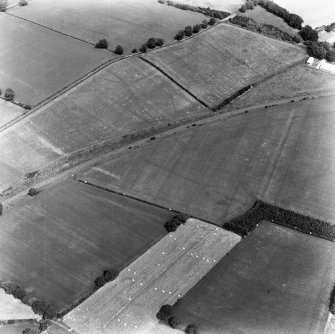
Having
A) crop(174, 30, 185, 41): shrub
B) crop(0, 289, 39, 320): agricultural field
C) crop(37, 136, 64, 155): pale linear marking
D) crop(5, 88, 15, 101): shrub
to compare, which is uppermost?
crop(174, 30, 185, 41): shrub

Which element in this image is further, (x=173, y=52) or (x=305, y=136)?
(x=173, y=52)

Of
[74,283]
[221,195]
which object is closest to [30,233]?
[74,283]

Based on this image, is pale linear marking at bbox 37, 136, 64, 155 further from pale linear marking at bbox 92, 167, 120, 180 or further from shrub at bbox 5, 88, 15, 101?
shrub at bbox 5, 88, 15, 101

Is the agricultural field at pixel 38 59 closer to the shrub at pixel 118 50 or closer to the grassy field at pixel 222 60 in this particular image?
the shrub at pixel 118 50

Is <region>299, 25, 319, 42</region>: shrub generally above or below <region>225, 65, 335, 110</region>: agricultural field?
above

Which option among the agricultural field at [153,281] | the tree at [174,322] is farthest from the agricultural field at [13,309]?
the tree at [174,322]

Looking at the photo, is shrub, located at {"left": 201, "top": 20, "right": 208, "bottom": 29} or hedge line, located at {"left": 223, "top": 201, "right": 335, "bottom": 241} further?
shrub, located at {"left": 201, "top": 20, "right": 208, "bottom": 29}

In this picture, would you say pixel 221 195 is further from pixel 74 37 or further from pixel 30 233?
pixel 74 37

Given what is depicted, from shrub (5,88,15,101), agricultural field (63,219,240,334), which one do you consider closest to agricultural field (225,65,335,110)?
agricultural field (63,219,240,334)
